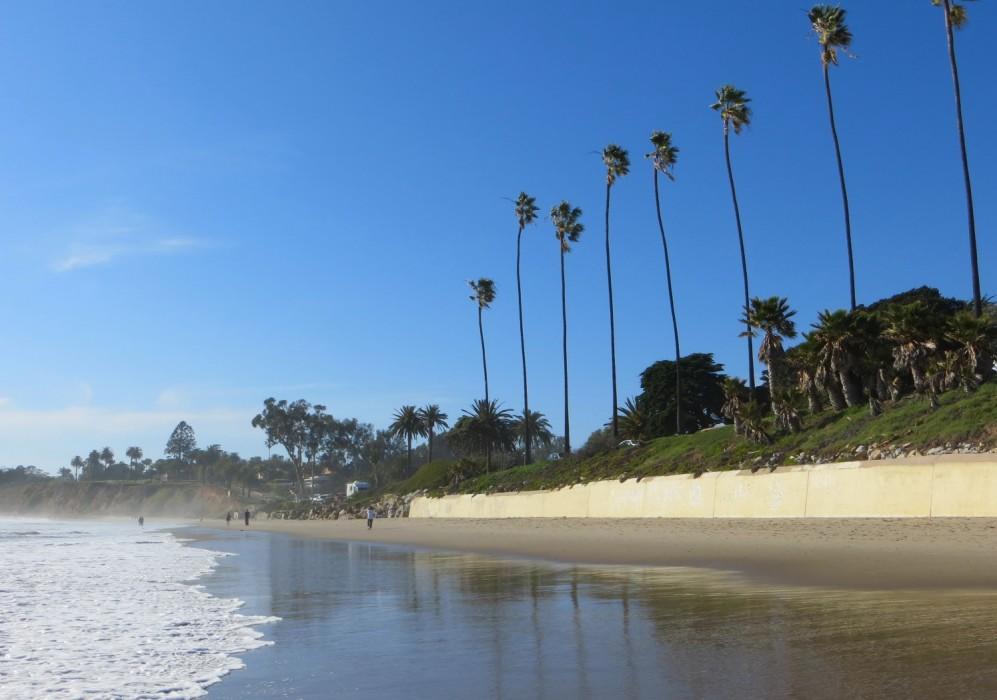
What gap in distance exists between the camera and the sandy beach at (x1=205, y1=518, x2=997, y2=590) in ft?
49.2

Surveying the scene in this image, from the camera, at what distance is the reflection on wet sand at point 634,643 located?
276 inches

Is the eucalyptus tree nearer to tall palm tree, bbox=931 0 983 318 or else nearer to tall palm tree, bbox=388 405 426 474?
tall palm tree, bbox=388 405 426 474

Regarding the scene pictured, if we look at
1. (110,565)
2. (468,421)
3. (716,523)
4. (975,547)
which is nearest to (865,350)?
(716,523)

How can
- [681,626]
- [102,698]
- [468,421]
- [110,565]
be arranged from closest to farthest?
[102,698] → [681,626] → [110,565] → [468,421]

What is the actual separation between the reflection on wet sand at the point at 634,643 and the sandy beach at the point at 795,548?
2.25 meters

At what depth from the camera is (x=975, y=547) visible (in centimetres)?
1823

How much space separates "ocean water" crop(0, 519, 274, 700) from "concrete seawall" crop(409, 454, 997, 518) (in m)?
20.5

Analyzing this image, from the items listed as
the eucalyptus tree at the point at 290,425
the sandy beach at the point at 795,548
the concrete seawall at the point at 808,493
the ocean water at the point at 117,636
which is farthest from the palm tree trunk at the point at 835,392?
the eucalyptus tree at the point at 290,425

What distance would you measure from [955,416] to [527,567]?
20.4 m

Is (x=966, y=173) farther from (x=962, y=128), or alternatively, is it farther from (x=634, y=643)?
(x=634, y=643)

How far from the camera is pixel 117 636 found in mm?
11922

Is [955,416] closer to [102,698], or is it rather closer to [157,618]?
[157,618]

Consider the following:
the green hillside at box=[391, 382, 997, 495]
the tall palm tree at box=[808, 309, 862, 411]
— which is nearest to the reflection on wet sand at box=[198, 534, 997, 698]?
the green hillside at box=[391, 382, 997, 495]

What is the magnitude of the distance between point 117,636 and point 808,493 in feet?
85.7
